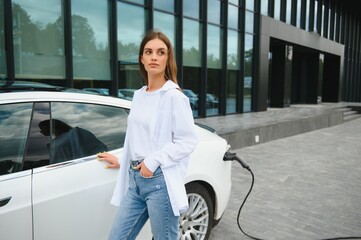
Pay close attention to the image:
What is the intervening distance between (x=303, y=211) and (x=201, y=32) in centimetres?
1070

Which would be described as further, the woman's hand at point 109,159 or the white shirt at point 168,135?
the woman's hand at point 109,159

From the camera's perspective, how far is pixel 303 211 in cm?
470

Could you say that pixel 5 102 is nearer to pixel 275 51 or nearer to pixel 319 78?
pixel 275 51

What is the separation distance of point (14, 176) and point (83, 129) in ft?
1.99

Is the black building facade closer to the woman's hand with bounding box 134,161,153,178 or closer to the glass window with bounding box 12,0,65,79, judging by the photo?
the glass window with bounding box 12,0,65,79

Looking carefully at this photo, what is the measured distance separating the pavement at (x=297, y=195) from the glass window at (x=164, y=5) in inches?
221

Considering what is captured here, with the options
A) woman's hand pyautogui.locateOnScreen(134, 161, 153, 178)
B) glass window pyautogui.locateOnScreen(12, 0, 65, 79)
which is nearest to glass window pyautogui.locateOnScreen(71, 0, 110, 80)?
glass window pyautogui.locateOnScreen(12, 0, 65, 79)

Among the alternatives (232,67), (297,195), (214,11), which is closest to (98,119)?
(297,195)

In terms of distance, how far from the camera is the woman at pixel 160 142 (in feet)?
6.65

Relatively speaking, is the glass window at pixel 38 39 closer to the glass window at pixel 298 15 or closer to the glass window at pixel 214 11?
the glass window at pixel 214 11

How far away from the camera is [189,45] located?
13695 millimetres

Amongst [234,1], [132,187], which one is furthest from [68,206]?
[234,1]

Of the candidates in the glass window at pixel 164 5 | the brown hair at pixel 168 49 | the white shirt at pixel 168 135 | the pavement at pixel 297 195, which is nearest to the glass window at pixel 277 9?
the glass window at pixel 164 5

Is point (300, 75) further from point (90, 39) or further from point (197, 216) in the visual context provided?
point (197, 216)
